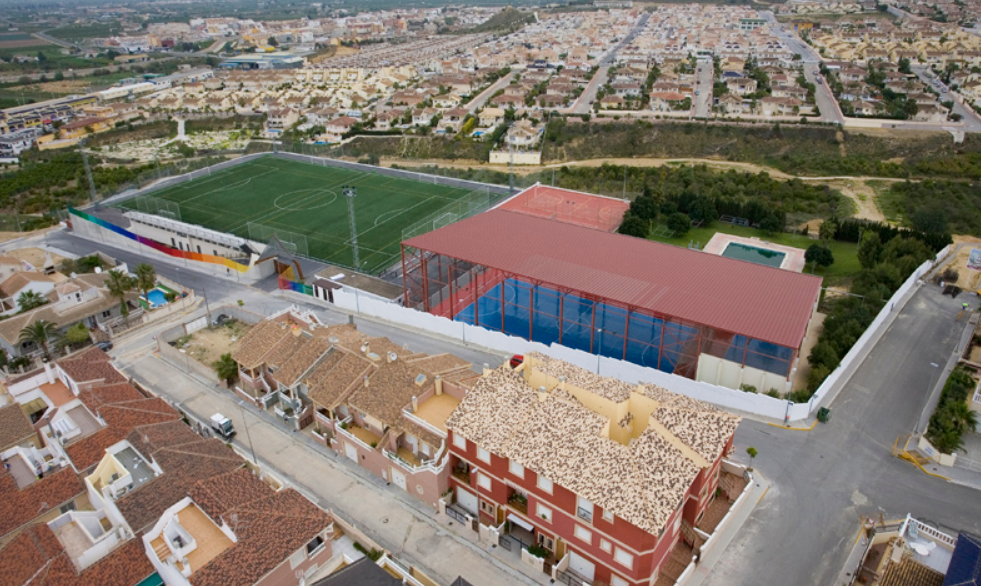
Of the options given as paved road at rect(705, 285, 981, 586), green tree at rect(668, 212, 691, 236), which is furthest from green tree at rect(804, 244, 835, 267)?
paved road at rect(705, 285, 981, 586)

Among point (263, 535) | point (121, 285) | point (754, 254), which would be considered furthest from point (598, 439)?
point (121, 285)

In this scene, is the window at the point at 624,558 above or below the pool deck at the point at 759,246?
above

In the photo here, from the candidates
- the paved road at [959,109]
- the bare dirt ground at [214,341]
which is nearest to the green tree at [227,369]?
the bare dirt ground at [214,341]

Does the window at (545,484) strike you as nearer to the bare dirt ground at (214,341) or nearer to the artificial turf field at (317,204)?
the bare dirt ground at (214,341)

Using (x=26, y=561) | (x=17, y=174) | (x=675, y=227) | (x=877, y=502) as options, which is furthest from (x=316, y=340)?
(x=17, y=174)

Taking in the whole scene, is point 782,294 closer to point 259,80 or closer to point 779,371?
point 779,371
